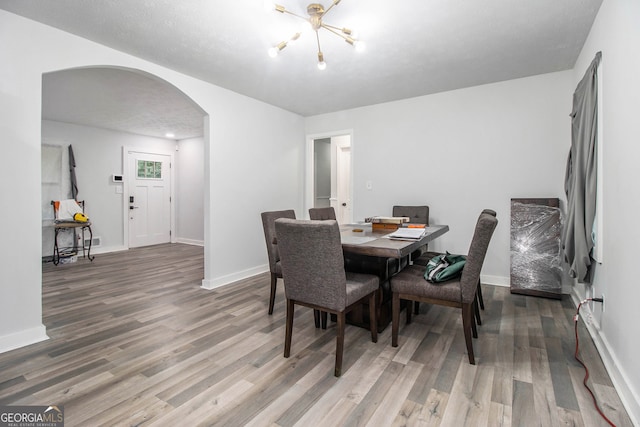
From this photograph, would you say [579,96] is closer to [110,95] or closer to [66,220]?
[110,95]

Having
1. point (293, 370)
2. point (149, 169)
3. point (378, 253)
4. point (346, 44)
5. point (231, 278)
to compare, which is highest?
point (346, 44)

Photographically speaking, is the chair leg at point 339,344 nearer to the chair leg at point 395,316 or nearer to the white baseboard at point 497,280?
the chair leg at point 395,316

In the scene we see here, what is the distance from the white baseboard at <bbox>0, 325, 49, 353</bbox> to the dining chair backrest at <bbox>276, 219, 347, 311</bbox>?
1977 millimetres

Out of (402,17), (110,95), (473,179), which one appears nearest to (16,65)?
(110,95)

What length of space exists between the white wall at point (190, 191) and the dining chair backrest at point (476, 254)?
5.94 metres

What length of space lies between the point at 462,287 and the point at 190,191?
648 centimetres

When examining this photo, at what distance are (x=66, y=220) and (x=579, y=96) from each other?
7077 mm

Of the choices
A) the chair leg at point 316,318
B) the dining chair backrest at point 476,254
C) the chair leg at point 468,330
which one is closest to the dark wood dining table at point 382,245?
the dining chair backrest at point 476,254

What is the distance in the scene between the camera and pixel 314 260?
1839 millimetres

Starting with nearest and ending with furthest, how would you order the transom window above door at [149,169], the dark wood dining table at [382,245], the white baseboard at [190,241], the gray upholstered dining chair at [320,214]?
the dark wood dining table at [382,245], the gray upholstered dining chair at [320,214], the transom window above door at [149,169], the white baseboard at [190,241]

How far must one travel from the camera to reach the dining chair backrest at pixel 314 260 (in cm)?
177

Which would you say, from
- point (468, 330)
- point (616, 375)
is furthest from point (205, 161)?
point (616, 375)

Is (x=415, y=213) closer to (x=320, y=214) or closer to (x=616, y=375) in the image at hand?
(x=320, y=214)

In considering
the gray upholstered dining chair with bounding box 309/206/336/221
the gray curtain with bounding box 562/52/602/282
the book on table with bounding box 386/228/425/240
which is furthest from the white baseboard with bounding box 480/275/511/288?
the gray upholstered dining chair with bounding box 309/206/336/221
